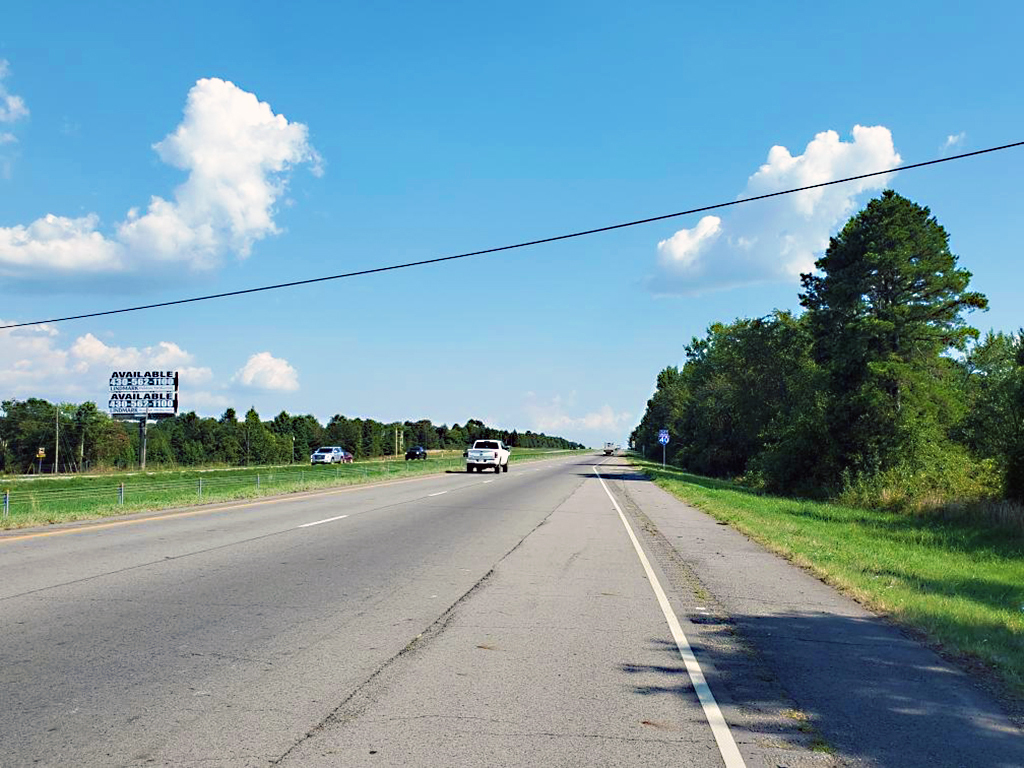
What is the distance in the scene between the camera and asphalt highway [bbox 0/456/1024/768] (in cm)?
471

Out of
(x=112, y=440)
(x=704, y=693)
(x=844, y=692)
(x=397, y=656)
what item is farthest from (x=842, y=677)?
(x=112, y=440)

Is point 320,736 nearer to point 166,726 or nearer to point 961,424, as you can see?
point 166,726

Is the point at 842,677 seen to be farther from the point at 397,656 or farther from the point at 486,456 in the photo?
the point at 486,456

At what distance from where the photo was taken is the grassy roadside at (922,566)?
816 centimetres

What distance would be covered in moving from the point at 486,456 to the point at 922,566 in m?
39.8

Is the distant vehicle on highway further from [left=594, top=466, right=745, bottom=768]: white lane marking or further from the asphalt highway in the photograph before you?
[left=594, top=466, right=745, bottom=768]: white lane marking

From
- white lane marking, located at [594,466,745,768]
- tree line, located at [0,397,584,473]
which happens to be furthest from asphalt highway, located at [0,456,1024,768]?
tree line, located at [0,397,584,473]

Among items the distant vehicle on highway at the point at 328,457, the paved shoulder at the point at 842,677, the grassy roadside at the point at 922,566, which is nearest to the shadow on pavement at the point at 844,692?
the paved shoulder at the point at 842,677

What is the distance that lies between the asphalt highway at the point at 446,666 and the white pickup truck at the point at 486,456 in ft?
132

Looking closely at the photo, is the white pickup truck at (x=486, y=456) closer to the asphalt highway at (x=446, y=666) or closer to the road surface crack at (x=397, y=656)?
the asphalt highway at (x=446, y=666)

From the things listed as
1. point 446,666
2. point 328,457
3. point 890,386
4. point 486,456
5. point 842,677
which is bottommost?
point 842,677

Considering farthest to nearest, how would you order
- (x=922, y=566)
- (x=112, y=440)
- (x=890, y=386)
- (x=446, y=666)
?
(x=112, y=440)
(x=890, y=386)
(x=922, y=566)
(x=446, y=666)

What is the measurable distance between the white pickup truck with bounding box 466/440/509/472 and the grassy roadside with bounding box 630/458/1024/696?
2632 centimetres

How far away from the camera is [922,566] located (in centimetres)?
1502
